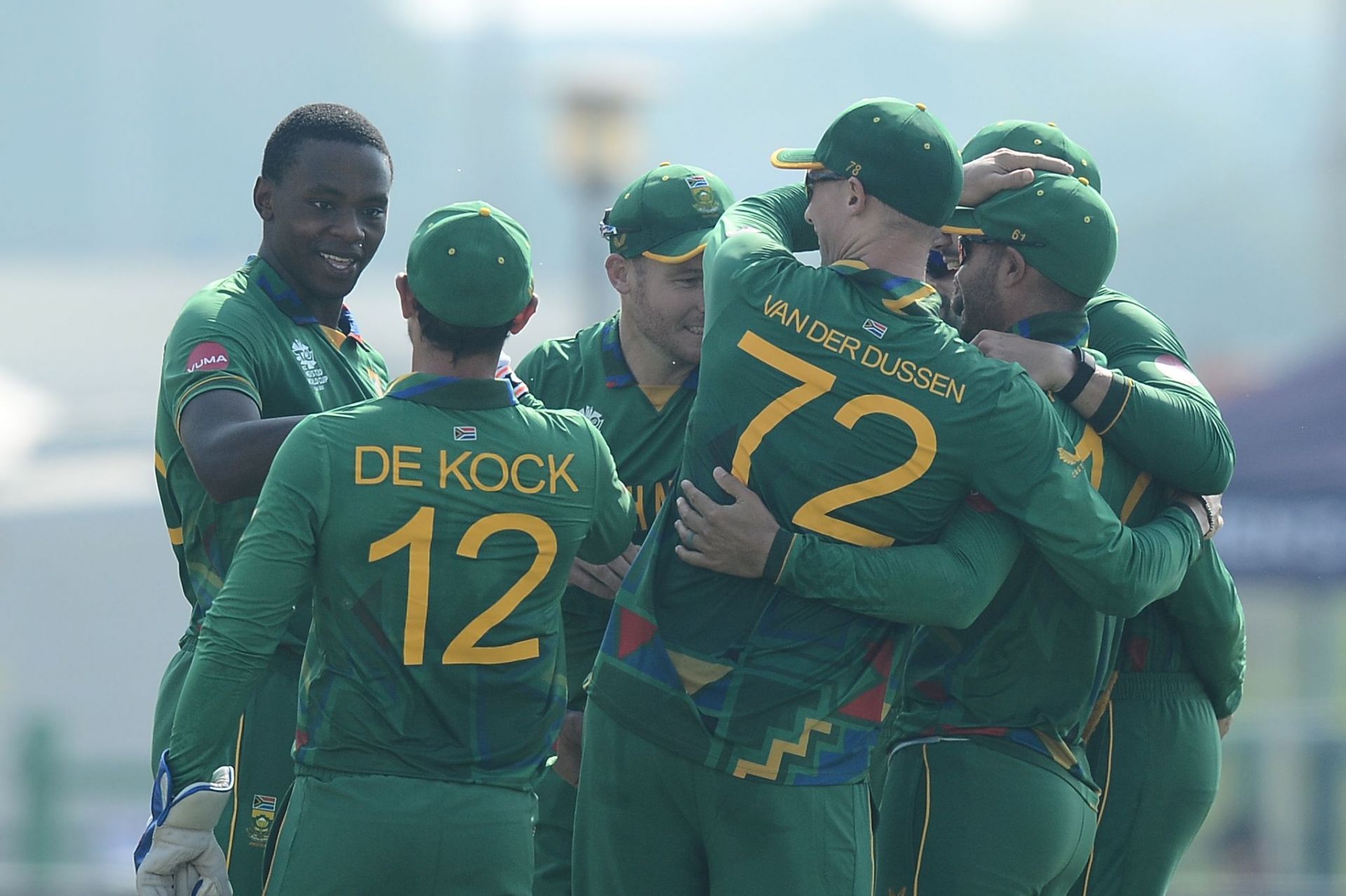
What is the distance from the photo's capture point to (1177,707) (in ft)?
15.0

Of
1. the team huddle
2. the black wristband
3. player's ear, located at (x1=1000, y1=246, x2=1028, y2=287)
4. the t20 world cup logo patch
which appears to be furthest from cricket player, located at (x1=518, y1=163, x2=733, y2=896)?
the black wristband

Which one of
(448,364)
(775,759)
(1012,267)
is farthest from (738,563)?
(1012,267)

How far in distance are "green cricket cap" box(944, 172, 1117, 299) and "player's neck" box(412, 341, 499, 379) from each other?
1.20 m

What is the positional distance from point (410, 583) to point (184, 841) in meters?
0.69

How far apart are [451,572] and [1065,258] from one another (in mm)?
1606

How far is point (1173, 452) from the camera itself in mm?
4070

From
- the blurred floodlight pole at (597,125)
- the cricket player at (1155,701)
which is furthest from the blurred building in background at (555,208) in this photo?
the cricket player at (1155,701)

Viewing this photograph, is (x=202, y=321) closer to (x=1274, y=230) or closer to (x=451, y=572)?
(x=451, y=572)

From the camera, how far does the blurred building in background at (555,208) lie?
1284 centimetres

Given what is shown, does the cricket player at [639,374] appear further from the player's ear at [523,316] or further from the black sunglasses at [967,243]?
the player's ear at [523,316]

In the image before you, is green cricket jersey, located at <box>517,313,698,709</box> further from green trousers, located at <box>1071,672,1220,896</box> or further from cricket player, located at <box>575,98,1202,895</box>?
green trousers, located at <box>1071,672,1220,896</box>

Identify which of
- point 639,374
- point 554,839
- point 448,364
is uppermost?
point 448,364

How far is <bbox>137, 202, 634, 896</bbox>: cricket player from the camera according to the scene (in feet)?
11.8

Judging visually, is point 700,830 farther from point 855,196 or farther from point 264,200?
point 264,200
